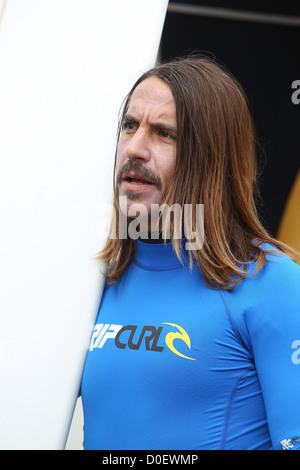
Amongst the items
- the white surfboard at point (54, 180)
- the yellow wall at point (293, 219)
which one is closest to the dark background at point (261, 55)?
the yellow wall at point (293, 219)

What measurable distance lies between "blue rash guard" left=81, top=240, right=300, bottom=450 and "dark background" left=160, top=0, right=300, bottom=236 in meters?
1.69

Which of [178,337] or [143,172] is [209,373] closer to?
[178,337]

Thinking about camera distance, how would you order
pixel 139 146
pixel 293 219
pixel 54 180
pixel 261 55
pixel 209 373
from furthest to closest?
1. pixel 293 219
2. pixel 261 55
3. pixel 54 180
4. pixel 139 146
5. pixel 209 373

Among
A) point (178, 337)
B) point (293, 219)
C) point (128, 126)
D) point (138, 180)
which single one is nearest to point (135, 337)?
point (178, 337)

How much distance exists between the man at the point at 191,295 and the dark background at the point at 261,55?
1549 mm

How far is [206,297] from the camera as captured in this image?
1.04m

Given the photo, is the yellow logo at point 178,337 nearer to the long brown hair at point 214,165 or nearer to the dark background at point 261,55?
the long brown hair at point 214,165

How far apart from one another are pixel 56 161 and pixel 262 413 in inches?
24.3

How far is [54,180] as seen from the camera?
3.97 ft

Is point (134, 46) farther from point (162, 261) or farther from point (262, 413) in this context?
point (262, 413)

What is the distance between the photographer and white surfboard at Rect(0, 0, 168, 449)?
111 cm

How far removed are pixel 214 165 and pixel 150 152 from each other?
125 mm

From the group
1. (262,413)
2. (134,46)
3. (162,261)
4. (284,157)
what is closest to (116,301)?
(162,261)

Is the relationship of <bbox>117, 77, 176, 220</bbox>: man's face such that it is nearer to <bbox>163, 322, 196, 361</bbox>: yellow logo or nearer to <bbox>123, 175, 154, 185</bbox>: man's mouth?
<bbox>123, 175, 154, 185</bbox>: man's mouth
